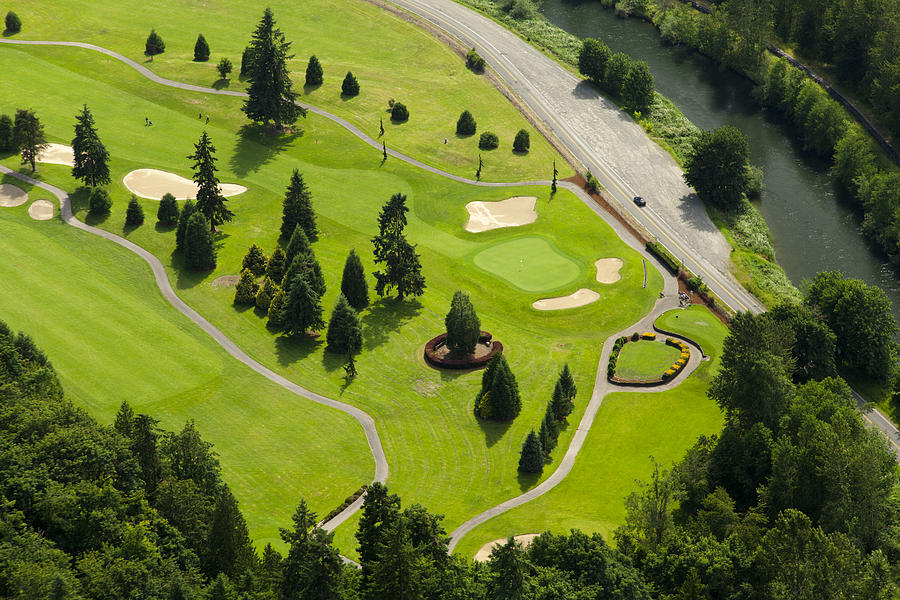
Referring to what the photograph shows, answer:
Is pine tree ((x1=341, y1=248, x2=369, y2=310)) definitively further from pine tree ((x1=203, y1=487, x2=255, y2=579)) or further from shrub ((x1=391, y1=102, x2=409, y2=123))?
shrub ((x1=391, y1=102, x2=409, y2=123))

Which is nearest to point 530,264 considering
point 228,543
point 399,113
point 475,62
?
point 399,113

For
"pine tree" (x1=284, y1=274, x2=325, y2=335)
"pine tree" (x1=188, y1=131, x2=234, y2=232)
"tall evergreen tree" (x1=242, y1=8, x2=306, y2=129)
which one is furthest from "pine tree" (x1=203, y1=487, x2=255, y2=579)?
"tall evergreen tree" (x1=242, y1=8, x2=306, y2=129)

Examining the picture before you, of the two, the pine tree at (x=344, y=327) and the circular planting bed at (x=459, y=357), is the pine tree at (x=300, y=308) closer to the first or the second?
the pine tree at (x=344, y=327)

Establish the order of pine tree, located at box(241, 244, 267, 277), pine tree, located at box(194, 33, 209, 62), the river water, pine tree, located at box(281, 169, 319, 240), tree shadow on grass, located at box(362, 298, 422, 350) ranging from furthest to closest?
pine tree, located at box(194, 33, 209, 62) < the river water < pine tree, located at box(281, 169, 319, 240) < pine tree, located at box(241, 244, 267, 277) < tree shadow on grass, located at box(362, 298, 422, 350)

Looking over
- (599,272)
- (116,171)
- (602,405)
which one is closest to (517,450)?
(602,405)

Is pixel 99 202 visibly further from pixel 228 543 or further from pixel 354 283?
pixel 228 543

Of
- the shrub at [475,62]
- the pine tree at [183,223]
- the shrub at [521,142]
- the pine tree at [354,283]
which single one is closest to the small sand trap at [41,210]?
the pine tree at [183,223]

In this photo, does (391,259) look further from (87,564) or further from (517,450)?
(87,564)
